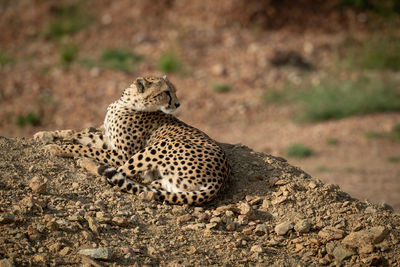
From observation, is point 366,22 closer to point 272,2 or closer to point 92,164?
point 272,2

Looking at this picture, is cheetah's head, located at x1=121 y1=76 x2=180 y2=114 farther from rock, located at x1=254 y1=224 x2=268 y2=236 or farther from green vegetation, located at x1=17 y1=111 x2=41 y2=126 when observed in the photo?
green vegetation, located at x1=17 y1=111 x2=41 y2=126

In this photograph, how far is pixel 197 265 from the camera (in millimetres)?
4133

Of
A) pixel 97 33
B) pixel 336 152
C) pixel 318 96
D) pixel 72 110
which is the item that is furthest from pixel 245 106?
pixel 97 33

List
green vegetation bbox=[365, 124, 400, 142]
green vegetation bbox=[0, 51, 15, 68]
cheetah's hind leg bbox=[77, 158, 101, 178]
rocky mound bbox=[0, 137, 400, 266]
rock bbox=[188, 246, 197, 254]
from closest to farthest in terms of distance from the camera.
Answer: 1. rocky mound bbox=[0, 137, 400, 266]
2. rock bbox=[188, 246, 197, 254]
3. cheetah's hind leg bbox=[77, 158, 101, 178]
4. green vegetation bbox=[365, 124, 400, 142]
5. green vegetation bbox=[0, 51, 15, 68]

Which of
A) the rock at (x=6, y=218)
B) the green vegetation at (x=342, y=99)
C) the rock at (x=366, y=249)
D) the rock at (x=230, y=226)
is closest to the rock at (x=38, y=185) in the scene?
the rock at (x=6, y=218)

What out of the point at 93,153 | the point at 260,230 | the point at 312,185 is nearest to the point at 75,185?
the point at 93,153

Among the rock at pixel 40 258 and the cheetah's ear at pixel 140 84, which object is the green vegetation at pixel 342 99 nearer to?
the cheetah's ear at pixel 140 84

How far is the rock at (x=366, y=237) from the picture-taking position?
4.55 metres

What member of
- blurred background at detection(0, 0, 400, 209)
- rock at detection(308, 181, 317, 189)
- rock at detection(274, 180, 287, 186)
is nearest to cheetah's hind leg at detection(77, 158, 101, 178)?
rock at detection(274, 180, 287, 186)

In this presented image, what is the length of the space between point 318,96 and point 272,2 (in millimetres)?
4975

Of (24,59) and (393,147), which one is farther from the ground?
(24,59)

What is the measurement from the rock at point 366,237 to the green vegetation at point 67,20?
12.8 meters

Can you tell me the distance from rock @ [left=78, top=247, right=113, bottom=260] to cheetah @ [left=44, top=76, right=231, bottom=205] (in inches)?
37.9

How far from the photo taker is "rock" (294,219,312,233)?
472 centimetres
